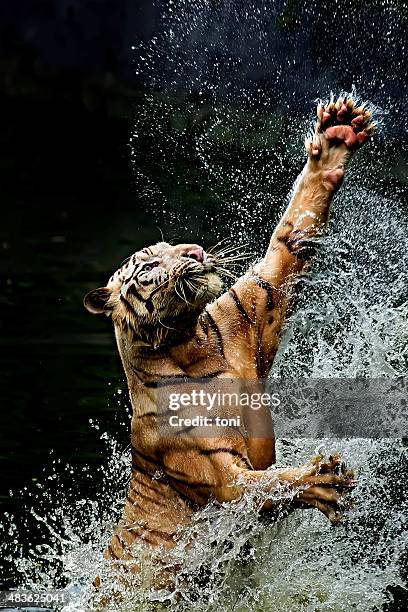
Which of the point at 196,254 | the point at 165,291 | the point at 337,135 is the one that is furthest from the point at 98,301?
the point at 337,135

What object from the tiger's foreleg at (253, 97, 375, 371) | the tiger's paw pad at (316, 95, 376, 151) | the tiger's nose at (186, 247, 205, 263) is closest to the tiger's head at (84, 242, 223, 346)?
the tiger's nose at (186, 247, 205, 263)

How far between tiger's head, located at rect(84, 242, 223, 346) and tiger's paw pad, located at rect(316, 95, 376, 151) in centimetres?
75

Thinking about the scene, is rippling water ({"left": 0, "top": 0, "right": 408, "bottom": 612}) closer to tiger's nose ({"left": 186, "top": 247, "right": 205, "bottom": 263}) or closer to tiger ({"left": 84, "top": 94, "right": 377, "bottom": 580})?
tiger ({"left": 84, "top": 94, "right": 377, "bottom": 580})

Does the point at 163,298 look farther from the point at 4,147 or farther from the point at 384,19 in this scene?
the point at 4,147

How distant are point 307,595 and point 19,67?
24271 millimetres

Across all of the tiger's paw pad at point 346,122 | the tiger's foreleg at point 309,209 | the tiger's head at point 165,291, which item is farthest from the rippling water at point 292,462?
the tiger's head at point 165,291

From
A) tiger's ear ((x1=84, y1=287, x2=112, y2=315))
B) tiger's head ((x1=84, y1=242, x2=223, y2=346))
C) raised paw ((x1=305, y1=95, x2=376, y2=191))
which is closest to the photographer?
tiger's head ((x1=84, y1=242, x2=223, y2=346))

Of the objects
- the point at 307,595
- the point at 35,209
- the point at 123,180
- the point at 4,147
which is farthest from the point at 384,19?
the point at 4,147

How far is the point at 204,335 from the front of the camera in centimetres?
474

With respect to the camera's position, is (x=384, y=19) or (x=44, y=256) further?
(x=44, y=256)

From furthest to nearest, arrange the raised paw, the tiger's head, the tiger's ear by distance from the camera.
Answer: the raised paw < the tiger's ear < the tiger's head

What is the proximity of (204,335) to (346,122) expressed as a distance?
1.04 meters

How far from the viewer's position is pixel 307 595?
5.18 meters

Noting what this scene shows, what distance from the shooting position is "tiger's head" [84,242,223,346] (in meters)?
4.52
